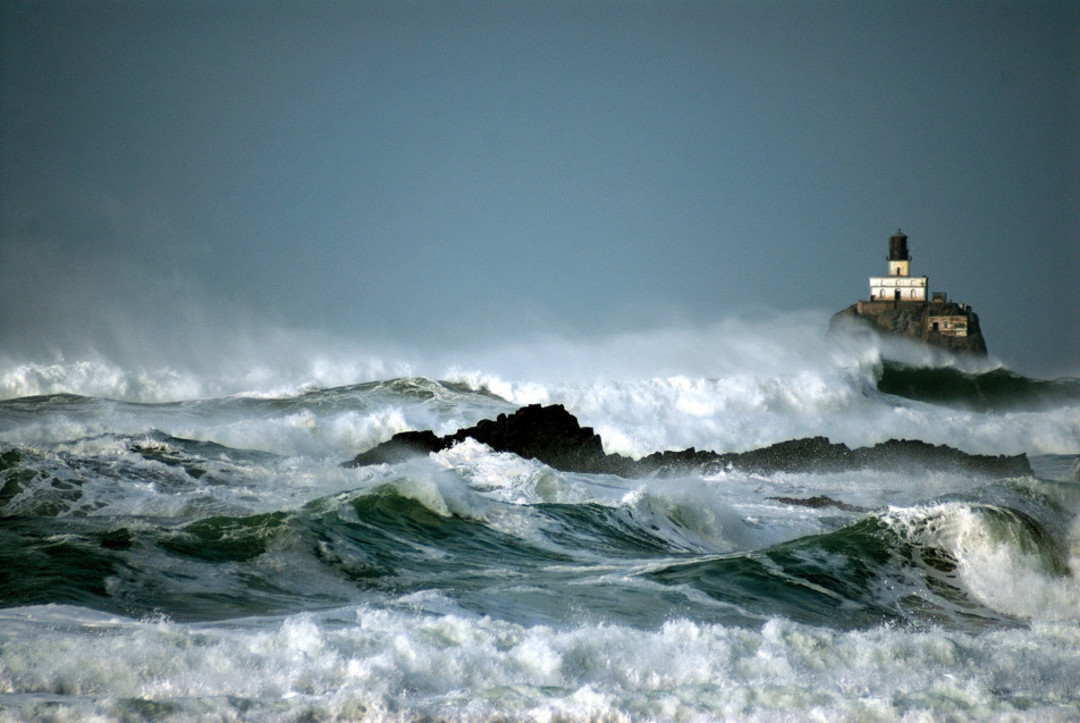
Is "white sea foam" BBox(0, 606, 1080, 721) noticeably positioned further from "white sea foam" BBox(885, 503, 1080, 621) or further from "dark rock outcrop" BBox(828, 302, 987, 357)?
"dark rock outcrop" BBox(828, 302, 987, 357)

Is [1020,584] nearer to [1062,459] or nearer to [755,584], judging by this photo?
[755,584]

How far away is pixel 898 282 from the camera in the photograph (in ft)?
211

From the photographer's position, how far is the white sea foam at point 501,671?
13.1 feet

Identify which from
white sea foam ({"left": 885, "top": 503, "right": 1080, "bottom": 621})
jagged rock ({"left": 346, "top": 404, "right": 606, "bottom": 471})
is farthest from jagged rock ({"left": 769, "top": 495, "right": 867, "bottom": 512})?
white sea foam ({"left": 885, "top": 503, "right": 1080, "bottom": 621})

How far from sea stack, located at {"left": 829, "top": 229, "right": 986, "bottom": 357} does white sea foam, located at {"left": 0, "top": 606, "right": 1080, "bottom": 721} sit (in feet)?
162

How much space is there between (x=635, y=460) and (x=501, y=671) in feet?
53.2

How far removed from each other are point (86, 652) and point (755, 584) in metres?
5.19

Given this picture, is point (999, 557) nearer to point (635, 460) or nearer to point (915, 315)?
point (635, 460)

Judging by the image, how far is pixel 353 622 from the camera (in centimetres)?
545

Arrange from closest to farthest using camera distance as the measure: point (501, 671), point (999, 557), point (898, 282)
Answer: point (501, 671)
point (999, 557)
point (898, 282)

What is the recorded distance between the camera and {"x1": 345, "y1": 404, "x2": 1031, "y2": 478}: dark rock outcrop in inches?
709

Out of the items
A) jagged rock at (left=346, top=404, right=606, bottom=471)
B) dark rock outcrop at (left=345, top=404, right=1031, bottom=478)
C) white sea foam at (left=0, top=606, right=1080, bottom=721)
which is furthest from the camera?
dark rock outcrop at (left=345, top=404, right=1031, bottom=478)

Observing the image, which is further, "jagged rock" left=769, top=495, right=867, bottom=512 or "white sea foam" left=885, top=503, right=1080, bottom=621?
"jagged rock" left=769, top=495, right=867, bottom=512

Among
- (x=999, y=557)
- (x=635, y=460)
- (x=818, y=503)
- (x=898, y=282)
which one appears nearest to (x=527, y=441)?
(x=635, y=460)
